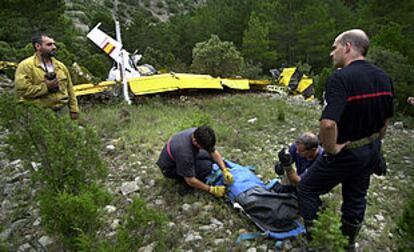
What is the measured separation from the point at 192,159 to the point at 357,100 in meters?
1.68

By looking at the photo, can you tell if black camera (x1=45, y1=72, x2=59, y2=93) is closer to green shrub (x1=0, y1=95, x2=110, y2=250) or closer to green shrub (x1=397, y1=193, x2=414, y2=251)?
green shrub (x1=0, y1=95, x2=110, y2=250)

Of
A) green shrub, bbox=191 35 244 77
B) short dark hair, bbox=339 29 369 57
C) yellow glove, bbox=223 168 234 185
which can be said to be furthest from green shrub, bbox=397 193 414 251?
green shrub, bbox=191 35 244 77

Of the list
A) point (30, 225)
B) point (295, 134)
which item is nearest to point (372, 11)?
point (295, 134)

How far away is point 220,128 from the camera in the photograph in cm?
591

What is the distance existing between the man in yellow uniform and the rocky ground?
2.64ft

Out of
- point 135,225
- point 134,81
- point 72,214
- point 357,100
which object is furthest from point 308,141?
point 134,81

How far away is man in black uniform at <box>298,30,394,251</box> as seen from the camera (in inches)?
84.6

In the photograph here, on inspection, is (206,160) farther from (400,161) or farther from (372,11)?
(372,11)

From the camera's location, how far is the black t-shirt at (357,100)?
213 cm

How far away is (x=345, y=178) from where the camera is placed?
2375mm

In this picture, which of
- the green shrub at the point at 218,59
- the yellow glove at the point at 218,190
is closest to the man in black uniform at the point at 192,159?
the yellow glove at the point at 218,190

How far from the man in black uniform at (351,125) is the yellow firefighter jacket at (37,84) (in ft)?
9.73

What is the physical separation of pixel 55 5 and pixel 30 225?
13718mm

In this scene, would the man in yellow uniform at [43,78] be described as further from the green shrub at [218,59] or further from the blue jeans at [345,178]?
the green shrub at [218,59]
